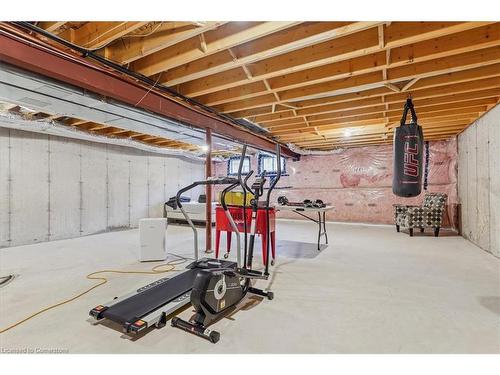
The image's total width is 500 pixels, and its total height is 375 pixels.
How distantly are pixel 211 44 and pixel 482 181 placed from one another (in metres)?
4.96

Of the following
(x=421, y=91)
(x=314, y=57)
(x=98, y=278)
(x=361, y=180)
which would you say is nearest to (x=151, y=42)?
(x=314, y=57)

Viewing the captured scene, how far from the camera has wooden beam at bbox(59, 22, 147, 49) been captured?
6.73 ft

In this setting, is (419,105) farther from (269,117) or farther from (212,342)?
(212,342)

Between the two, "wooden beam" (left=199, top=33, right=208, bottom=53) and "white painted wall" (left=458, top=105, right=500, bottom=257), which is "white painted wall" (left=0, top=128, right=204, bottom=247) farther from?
"white painted wall" (left=458, top=105, right=500, bottom=257)

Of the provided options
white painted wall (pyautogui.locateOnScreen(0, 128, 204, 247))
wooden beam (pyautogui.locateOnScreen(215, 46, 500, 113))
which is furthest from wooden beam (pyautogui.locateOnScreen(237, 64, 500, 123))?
white painted wall (pyautogui.locateOnScreen(0, 128, 204, 247))

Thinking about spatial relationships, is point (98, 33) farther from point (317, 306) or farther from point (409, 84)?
point (409, 84)

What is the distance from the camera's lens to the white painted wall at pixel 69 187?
462cm

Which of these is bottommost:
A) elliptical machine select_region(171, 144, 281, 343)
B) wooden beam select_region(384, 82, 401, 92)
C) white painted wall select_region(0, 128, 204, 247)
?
elliptical machine select_region(171, 144, 281, 343)

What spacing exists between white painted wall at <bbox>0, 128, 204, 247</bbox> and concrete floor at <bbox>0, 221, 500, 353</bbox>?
98 centimetres

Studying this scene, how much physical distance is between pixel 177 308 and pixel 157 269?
1348mm

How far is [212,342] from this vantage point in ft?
5.39

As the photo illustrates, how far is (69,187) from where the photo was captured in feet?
17.8
